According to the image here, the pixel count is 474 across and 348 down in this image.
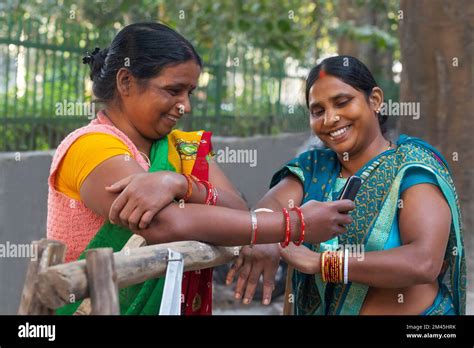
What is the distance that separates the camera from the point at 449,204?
2.87 meters

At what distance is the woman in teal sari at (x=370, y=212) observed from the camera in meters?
2.76

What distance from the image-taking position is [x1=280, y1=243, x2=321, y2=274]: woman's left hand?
9.13 feet

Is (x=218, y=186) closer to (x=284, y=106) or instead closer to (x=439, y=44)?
(x=439, y=44)

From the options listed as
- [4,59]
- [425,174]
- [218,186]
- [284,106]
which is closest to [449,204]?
[425,174]

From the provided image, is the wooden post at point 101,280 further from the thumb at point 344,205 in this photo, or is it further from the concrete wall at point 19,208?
the concrete wall at point 19,208

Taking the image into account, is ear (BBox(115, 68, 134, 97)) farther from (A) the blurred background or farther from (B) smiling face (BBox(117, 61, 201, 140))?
(A) the blurred background

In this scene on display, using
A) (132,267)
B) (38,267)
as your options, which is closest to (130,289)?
(132,267)

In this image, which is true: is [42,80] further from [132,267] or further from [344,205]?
[132,267]

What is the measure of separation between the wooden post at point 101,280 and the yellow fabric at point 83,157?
0.58 metres

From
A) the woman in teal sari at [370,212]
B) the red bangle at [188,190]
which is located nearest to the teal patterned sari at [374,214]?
the woman in teal sari at [370,212]

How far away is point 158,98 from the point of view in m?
2.62

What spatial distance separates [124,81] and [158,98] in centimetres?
14

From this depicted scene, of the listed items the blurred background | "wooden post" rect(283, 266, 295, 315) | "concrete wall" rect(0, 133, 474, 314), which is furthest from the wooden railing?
"concrete wall" rect(0, 133, 474, 314)
